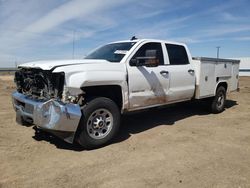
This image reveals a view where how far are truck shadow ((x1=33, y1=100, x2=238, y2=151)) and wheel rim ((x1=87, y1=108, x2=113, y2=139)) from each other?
38cm

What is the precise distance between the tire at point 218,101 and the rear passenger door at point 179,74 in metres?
1.30

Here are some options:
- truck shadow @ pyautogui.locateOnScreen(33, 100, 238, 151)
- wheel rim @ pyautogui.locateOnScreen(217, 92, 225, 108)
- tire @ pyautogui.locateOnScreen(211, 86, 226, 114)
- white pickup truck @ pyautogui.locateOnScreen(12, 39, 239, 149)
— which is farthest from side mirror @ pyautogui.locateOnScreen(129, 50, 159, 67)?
wheel rim @ pyautogui.locateOnScreen(217, 92, 225, 108)

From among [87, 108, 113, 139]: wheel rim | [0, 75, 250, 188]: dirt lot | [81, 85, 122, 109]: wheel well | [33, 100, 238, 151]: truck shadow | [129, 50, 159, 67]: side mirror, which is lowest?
[0, 75, 250, 188]: dirt lot

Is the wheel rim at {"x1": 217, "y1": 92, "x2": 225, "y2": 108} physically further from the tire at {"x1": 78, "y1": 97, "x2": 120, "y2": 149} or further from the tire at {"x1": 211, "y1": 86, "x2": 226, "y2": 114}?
the tire at {"x1": 78, "y1": 97, "x2": 120, "y2": 149}

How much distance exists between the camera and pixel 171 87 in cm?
643

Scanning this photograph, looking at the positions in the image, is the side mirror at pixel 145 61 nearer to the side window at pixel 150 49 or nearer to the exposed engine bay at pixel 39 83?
the side window at pixel 150 49

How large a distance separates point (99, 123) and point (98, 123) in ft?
0.07

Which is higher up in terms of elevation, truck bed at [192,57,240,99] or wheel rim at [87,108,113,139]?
truck bed at [192,57,240,99]

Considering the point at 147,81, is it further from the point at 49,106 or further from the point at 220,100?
the point at 220,100

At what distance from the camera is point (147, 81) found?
5727 mm

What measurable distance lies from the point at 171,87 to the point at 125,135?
62.8 inches

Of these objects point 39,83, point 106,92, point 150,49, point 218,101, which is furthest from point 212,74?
point 39,83

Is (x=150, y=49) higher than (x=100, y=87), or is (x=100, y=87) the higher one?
(x=150, y=49)

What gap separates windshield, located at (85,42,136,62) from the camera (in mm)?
5672
